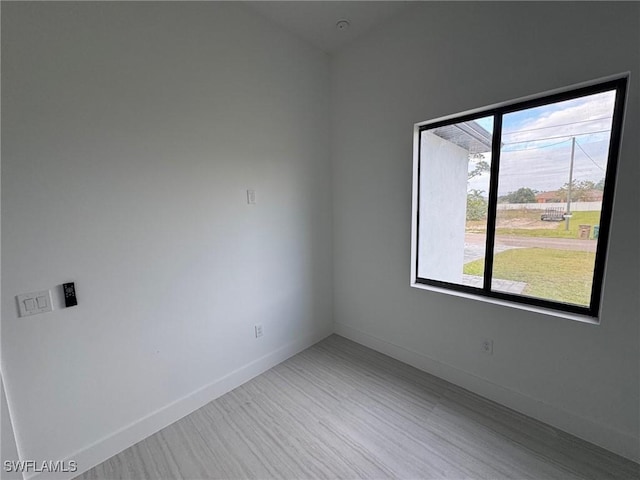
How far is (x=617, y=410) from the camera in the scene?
1.56 meters

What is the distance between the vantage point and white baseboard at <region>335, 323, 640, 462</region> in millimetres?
1567

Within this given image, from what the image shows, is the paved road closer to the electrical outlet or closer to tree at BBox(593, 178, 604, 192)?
tree at BBox(593, 178, 604, 192)

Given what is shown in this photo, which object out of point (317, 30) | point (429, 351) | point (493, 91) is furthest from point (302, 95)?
point (429, 351)

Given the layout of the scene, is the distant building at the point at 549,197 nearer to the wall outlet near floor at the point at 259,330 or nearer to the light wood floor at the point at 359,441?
the light wood floor at the point at 359,441

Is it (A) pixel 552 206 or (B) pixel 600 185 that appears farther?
(A) pixel 552 206

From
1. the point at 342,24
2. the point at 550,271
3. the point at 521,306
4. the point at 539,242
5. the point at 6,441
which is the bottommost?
the point at 6,441

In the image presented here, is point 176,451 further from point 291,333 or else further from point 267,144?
point 267,144

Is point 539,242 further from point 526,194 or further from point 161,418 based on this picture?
point 161,418

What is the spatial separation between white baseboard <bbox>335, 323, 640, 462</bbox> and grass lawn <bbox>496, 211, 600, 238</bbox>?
1.14 m

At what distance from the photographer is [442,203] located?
8.07 ft

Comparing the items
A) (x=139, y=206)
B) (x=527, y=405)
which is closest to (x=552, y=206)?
(x=527, y=405)

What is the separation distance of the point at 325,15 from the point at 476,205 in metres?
2.00

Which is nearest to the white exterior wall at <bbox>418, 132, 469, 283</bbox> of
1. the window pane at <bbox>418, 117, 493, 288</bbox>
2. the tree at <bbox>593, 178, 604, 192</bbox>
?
the window pane at <bbox>418, 117, 493, 288</bbox>

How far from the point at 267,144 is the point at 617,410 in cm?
298
